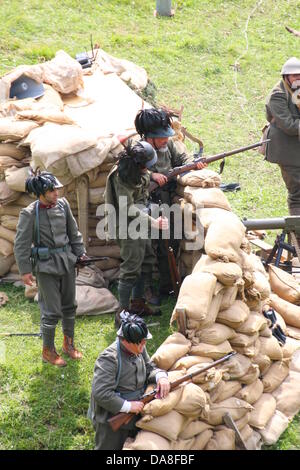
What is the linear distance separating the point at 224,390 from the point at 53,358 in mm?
1828

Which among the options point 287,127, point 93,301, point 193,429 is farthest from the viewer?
point 287,127

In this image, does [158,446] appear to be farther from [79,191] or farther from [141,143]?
[79,191]

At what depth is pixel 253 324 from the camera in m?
7.41

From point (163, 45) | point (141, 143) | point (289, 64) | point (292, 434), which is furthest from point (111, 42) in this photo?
point (292, 434)

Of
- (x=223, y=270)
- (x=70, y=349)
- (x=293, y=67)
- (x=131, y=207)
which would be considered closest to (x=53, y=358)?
(x=70, y=349)

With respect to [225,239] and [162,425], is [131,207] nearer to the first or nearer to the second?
[225,239]

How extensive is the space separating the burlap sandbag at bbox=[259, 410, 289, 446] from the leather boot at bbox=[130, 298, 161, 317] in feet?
6.59

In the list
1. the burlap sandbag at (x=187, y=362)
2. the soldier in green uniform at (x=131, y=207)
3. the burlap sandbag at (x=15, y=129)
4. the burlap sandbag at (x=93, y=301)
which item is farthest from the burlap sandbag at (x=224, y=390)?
the burlap sandbag at (x=15, y=129)

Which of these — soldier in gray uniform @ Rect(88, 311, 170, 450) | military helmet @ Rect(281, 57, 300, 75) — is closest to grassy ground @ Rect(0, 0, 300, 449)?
soldier in gray uniform @ Rect(88, 311, 170, 450)

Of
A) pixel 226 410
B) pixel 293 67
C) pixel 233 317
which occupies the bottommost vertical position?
pixel 226 410

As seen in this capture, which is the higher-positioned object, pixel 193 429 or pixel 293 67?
pixel 293 67

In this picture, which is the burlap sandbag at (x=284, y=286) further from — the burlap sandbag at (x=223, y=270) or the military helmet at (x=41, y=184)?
the military helmet at (x=41, y=184)

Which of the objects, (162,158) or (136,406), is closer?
(136,406)
